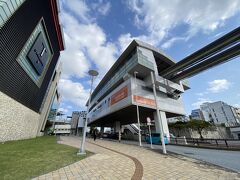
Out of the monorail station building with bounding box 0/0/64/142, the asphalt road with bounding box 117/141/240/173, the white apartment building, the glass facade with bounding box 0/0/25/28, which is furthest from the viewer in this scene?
the white apartment building

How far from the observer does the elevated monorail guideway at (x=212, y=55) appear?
21384 millimetres

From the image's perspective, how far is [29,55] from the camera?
1811 cm

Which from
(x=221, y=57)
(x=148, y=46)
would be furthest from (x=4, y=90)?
(x=221, y=57)

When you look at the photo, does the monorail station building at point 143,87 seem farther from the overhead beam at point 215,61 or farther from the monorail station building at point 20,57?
the monorail station building at point 20,57

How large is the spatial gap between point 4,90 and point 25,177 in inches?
563

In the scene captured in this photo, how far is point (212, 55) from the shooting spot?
2458 cm

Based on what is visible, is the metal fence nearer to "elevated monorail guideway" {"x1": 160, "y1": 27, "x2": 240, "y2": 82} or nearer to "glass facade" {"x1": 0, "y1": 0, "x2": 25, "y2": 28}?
A: "elevated monorail guideway" {"x1": 160, "y1": 27, "x2": 240, "y2": 82}

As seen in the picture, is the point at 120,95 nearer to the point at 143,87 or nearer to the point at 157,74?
the point at 143,87

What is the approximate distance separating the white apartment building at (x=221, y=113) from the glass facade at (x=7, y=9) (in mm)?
92131

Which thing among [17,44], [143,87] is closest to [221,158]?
[143,87]

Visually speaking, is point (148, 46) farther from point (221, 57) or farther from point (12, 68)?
point (12, 68)

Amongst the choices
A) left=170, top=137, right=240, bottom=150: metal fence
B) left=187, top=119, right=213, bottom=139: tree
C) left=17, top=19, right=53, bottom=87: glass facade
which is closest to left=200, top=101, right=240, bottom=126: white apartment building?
left=187, top=119, right=213, bottom=139: tree

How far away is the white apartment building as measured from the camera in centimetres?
7319

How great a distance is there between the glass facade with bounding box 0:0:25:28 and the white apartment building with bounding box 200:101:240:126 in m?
92.1
